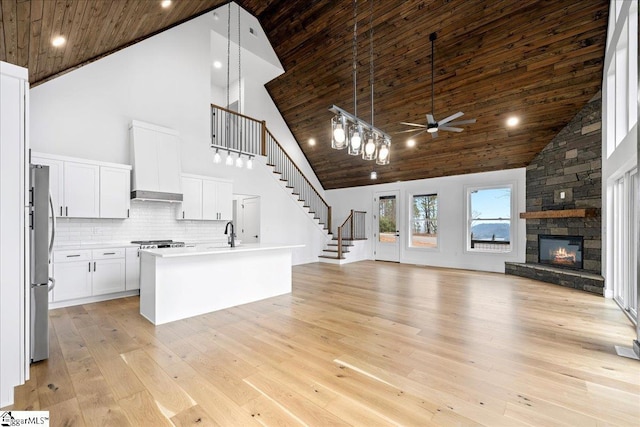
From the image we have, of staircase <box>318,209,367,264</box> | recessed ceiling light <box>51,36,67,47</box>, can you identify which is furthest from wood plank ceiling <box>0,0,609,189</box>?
staircase <box>318,209,367,264</box>

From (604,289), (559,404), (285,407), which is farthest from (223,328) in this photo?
(604,289)

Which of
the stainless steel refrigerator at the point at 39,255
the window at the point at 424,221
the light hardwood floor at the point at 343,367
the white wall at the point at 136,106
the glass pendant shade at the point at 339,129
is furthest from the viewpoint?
the window at the point at 424,221

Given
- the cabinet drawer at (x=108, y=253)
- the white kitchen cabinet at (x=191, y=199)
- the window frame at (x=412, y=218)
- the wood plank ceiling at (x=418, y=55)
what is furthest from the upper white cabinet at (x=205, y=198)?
the window frame at (x=412, y=218)

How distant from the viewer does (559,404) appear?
6.68 ft

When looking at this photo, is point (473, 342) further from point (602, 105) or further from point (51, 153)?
point (51, 153)

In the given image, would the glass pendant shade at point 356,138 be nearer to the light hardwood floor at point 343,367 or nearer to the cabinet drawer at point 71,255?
the light hardwood floor at point 343,367

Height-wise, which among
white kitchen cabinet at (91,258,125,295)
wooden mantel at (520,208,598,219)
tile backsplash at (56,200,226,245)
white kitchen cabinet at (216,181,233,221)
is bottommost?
white kitchen cabinet at (91,258,125,295)

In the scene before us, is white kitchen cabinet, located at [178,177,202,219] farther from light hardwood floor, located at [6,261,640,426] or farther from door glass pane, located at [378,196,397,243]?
door glass pane, located at [378,196,397,243]

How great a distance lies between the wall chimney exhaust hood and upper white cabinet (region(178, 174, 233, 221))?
0.30m

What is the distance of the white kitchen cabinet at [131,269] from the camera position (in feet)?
16.2

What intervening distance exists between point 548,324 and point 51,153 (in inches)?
Answer: 303

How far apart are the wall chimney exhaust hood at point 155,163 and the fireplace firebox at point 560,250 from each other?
807 centimetres
